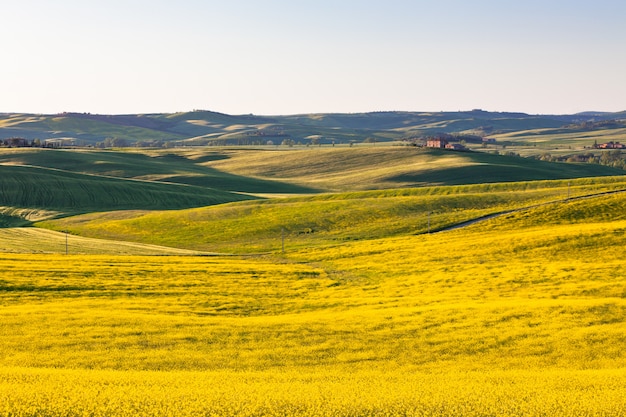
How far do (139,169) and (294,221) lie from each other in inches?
3834

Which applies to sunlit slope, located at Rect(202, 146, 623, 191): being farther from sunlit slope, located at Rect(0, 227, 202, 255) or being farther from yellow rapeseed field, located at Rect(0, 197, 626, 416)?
yellow rapeseed field, located at Rect(0, 197, 626, 416)

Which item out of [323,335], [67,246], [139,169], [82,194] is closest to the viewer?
[323,335]

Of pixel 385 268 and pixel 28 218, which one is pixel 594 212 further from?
pixel 28 218

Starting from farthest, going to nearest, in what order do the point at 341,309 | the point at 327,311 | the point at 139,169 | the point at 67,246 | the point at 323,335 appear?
1. the point at 139,169
2. the point at 67,246
3. the point at 341,309
4. the point at 327,311
5. the point at 323,335

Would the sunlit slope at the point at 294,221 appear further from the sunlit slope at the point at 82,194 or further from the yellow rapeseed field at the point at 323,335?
the yellow rapeseed field at the point at 323,335

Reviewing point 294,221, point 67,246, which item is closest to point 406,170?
point 294,221

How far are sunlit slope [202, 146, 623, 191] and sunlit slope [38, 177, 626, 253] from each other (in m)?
54.4

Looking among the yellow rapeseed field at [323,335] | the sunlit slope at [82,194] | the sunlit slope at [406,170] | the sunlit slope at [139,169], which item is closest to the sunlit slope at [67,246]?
the yellow rapeseed field at [323,335]

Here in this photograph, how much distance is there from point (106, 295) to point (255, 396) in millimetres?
26117

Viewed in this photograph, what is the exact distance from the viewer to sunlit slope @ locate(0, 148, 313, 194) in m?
162

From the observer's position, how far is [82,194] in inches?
5123

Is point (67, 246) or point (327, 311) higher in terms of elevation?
point (327, 311)

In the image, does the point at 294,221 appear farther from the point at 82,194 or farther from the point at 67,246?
the point at 82,194

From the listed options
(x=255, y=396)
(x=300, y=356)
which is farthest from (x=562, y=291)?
(x=255, y=396)
